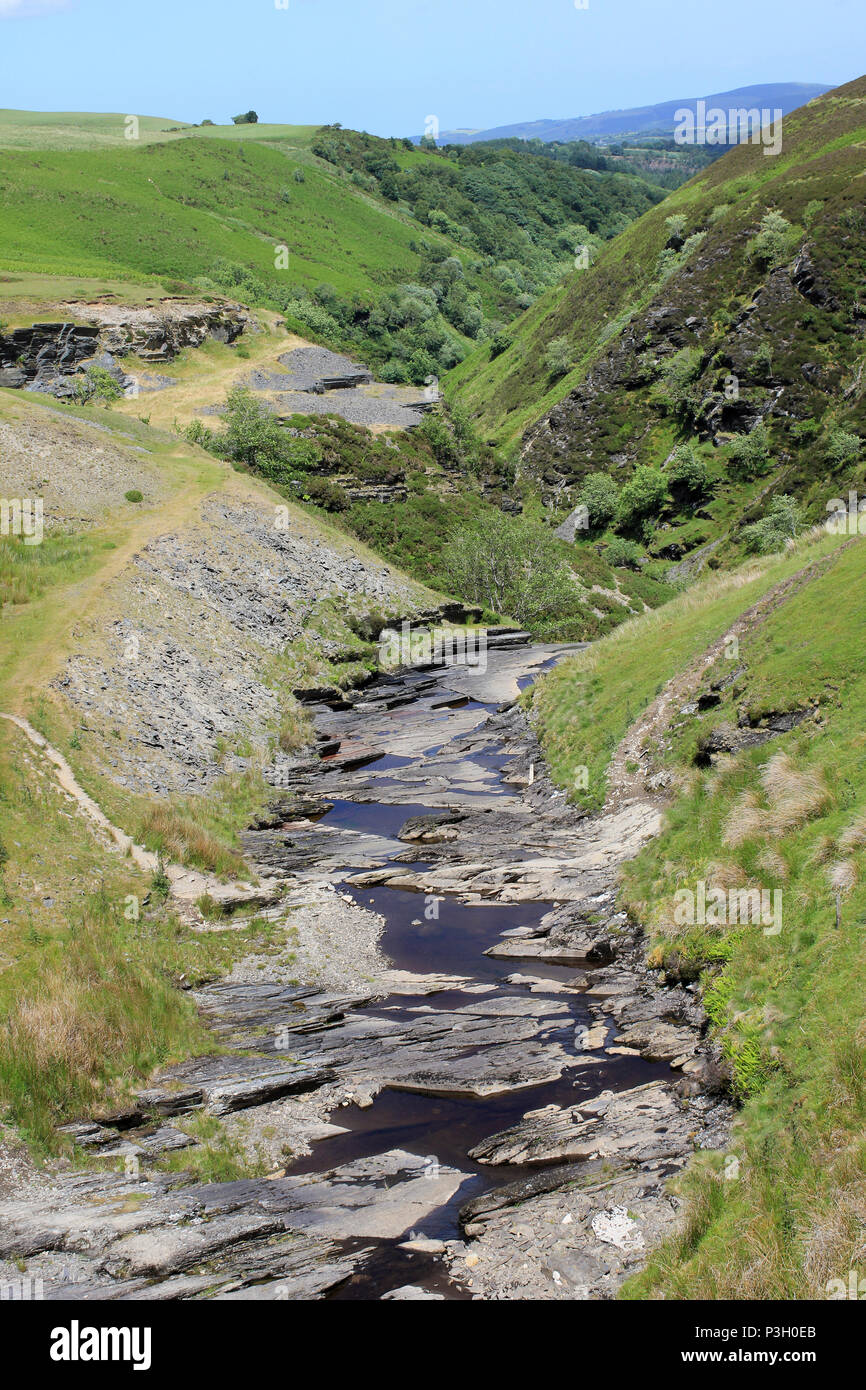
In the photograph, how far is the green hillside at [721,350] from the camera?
105 meters

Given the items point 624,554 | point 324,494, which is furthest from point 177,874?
point 624,554

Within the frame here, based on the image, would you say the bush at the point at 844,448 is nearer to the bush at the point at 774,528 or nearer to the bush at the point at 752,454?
the bush at the point at 774,528

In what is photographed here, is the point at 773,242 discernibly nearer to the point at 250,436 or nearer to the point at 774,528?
the point at 774,528

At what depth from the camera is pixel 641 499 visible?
109 m

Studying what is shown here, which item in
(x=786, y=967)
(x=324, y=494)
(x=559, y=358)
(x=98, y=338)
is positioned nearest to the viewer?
(x=786, y=967)

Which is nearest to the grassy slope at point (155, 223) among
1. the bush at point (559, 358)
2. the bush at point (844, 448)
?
the bush at point (559, 358)

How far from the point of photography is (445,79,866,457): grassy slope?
4769 inches

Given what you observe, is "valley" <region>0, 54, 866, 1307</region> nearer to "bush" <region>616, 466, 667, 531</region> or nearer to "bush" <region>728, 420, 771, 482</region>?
"bush" <region>616, 466, 667, 531</region>

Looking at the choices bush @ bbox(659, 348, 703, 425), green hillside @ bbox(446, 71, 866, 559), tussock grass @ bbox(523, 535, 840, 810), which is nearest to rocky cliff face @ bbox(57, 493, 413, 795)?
tussock grass @ bbox(523, 535, 840, 810)

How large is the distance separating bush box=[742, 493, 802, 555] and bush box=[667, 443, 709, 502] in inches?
630

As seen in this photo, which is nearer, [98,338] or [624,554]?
[98,338]

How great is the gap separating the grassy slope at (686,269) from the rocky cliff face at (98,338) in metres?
55.1

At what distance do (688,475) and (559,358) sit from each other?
45984 mm

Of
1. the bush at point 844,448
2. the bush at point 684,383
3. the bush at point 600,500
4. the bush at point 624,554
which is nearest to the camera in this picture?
the bush at point 844,448
